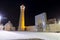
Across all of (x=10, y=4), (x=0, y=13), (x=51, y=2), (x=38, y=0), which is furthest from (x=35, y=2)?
(x=0, y=13)

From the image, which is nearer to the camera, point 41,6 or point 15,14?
point 41,6

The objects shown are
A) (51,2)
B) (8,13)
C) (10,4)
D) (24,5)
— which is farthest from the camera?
(24,5)

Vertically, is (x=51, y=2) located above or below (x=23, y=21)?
above

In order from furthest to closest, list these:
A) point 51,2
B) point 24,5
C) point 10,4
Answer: point 24,5 < point 51,2 < point 10,4

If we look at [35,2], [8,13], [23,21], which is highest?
[35,2]

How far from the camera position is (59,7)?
10094 mm

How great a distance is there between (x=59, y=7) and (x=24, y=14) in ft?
11.4

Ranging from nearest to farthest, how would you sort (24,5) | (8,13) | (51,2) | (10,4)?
(10,4)
(51,2)
(8,13)
(24,5)

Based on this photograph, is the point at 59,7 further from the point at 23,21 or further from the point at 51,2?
the point at 23,21

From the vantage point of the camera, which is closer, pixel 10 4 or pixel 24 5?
pixel 10 4

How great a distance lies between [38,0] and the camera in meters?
9.52

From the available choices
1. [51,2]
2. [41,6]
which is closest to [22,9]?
[41,6]

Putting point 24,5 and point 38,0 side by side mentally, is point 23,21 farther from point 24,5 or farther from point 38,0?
point 38,0

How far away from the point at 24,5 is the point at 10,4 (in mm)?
2378
